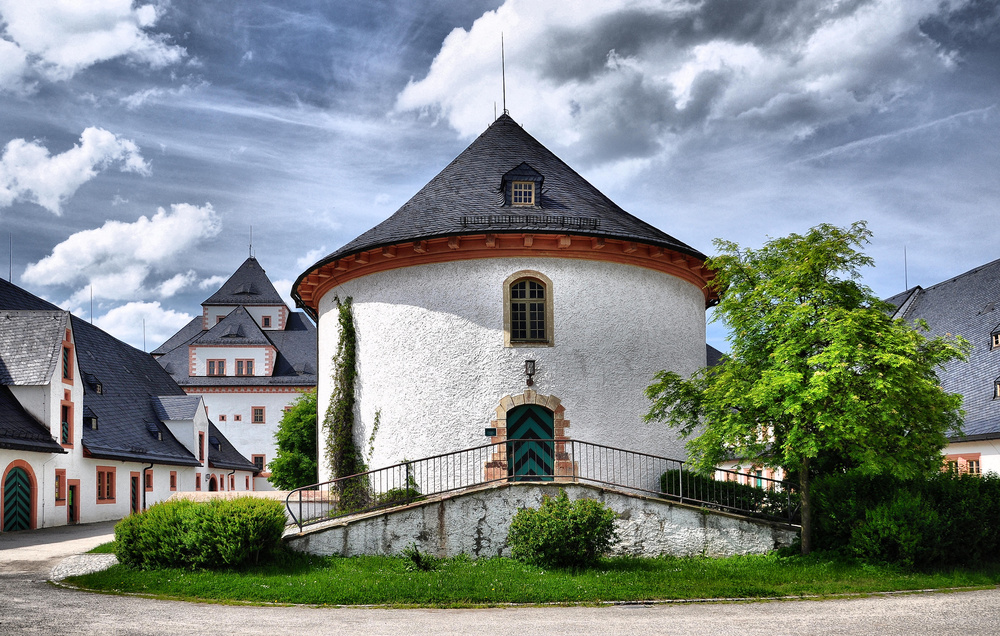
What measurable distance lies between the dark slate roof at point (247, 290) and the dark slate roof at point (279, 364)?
6.13m

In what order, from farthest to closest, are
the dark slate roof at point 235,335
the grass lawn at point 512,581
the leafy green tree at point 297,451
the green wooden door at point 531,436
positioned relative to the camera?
the dark slate roof at point 235,335
the leafy green tree at point 297,451
the green wooden door at point 531,436
the grass lawn at point 512,581

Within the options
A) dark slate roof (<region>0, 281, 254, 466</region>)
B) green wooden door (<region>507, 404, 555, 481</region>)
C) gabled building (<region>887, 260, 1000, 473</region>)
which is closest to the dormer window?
green wooden door (<region>507, 404, 555, 481</region>)

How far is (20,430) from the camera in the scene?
2655 cm

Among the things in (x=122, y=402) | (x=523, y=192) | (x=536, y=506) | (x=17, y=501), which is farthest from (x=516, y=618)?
(x=122, y=402)

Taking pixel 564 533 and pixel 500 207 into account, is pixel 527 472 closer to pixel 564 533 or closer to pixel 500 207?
pixel 564 533

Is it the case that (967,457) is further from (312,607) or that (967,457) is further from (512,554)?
(312,607)

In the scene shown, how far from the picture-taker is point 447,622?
11227mm

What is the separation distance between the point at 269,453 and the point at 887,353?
56.4 m

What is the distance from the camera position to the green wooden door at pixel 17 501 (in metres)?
25.8

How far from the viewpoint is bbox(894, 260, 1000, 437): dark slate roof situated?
94.7 feet

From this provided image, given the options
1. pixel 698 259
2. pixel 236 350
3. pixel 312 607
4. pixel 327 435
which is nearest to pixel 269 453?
pixel 236 350

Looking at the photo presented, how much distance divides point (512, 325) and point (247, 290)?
66.2m

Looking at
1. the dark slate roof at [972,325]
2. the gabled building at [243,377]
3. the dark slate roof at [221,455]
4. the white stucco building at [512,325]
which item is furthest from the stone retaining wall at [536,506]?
the gabled building at [243,377]

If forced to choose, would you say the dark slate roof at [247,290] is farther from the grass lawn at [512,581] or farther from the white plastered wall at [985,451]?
the grass lawn at [512,581]
